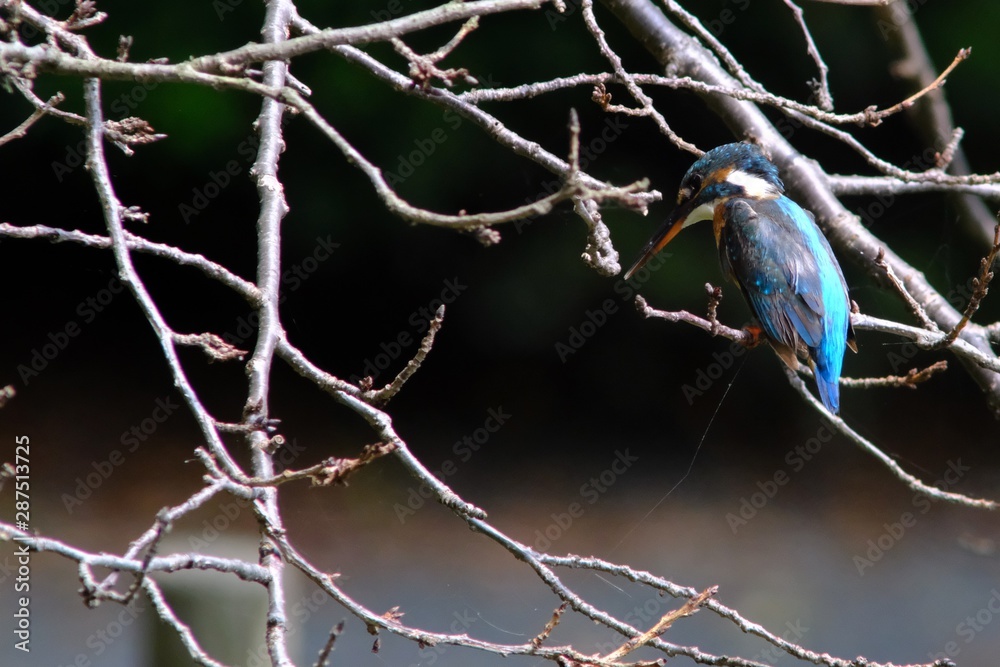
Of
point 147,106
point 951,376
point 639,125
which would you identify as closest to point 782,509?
point 951,376

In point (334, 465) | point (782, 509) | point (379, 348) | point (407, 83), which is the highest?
point (379, 348)

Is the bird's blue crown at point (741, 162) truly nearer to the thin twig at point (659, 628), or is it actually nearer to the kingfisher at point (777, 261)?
the kingfisher at point (777, 261)

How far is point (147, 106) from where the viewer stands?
348 centimetres

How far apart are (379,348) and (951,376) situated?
296 cm

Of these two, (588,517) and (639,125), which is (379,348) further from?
(639,125)

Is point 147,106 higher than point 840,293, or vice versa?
point 147,106

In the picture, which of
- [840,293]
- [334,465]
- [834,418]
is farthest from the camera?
[840,293]
